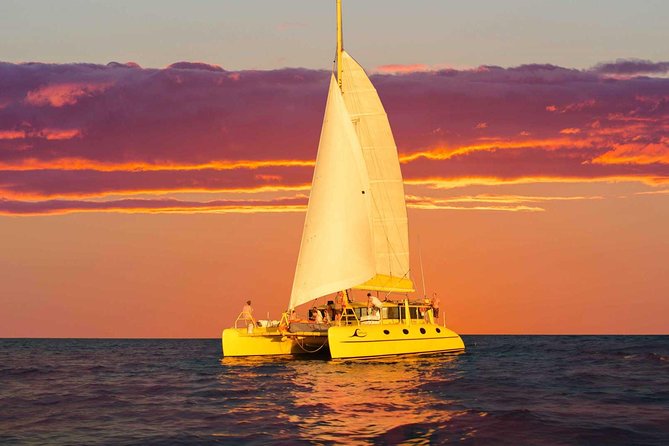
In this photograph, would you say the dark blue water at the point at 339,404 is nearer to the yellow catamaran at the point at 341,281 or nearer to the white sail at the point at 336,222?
the yellow catamaran at the point at 341,281

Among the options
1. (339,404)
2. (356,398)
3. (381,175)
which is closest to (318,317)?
(381,175)

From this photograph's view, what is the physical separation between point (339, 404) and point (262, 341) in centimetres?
1871

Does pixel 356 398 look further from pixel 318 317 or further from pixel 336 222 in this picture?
pixel 318 317

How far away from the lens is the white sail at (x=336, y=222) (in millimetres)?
46812

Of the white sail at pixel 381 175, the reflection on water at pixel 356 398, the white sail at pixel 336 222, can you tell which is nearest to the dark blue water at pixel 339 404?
the reflection on water at pixel 356 398

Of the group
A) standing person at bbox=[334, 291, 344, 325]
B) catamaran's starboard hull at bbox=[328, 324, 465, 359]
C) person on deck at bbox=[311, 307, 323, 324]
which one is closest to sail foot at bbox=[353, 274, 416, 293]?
standing person at bbox=[334, 291, 344, 325]

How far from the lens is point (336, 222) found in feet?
155

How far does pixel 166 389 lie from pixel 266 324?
12.4 m

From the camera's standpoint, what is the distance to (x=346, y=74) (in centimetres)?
5525

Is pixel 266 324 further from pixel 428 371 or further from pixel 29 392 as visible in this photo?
pixel 29 392

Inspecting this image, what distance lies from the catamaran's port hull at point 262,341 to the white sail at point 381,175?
6.83 metres

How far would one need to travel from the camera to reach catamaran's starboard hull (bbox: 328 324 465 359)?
44219mm

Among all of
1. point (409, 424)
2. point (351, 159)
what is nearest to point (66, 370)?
point (351, 159)

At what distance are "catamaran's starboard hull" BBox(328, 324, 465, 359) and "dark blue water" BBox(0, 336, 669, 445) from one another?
0.85 meters
